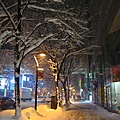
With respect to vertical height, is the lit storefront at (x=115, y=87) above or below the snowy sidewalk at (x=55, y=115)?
above

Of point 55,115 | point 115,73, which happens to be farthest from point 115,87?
point 55,115

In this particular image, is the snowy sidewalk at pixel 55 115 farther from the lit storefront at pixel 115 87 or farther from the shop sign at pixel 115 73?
the shop sign at pixel 115 73

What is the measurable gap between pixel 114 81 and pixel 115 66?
150cm

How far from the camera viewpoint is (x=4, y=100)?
3128cm

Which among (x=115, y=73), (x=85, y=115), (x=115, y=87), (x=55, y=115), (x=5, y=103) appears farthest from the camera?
(x=5, y=103)

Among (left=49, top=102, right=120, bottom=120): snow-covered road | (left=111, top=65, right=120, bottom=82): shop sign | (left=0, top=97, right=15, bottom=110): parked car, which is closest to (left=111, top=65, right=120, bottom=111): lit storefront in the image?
(left=111, top=65, right=120, bottom=82): shop sign

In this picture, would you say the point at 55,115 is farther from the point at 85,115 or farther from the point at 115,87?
the point at 115,87

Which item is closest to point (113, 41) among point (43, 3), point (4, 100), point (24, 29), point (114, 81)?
point (114, 81)

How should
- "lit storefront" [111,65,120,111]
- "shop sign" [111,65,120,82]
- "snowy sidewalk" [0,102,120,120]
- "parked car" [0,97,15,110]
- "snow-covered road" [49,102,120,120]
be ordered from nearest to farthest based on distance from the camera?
1. "snowy sidewalk" [0,102,120,120]
2. "snow-covered road" [49,102,120,120]
3. "shop sign" [111,65,120,82]
4. "lit storefront" [111,65,120,111]
5. "parked car" [0,97,15,110]

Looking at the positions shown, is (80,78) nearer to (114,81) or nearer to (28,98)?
(28,98)

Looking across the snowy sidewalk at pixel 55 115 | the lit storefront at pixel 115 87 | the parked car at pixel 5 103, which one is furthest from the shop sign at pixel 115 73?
the parked car at pixel 5 103

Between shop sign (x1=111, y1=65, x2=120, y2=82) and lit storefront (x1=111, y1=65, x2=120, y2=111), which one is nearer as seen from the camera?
shop sign (x1=111, y1=65, x2=120, y2=82)

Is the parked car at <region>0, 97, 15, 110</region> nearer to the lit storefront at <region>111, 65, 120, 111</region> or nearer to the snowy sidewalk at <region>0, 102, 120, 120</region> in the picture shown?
the snowy sidewalk at <region>0, 102, 120, 120</region>

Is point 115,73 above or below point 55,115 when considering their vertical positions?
above
